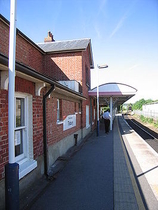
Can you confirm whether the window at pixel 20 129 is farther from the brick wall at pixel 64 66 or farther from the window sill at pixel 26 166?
the brick wall at pixel 64 66

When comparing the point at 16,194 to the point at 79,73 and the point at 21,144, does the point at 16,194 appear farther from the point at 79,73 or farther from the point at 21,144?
the point at 79,73

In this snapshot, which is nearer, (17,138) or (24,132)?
(17,138)

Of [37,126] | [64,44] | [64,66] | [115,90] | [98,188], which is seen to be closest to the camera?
[98,188]

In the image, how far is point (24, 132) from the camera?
3963mm

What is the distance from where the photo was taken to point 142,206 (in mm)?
3160

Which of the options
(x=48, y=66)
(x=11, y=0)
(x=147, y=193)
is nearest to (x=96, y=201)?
(x=147, y=193)

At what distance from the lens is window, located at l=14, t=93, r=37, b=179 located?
147 inches

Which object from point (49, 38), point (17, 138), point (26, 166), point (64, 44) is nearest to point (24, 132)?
point (17, 138)

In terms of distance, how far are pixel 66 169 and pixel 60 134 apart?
156cm

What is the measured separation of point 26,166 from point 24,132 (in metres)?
0.80

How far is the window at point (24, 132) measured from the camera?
147 inches

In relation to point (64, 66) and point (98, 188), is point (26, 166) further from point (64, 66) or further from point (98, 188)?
point (64, 66)

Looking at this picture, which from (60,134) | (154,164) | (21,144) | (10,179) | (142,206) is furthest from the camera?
(60,134)

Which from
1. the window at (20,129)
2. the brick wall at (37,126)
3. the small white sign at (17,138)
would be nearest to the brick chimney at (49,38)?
the brick wall at (37,126)
